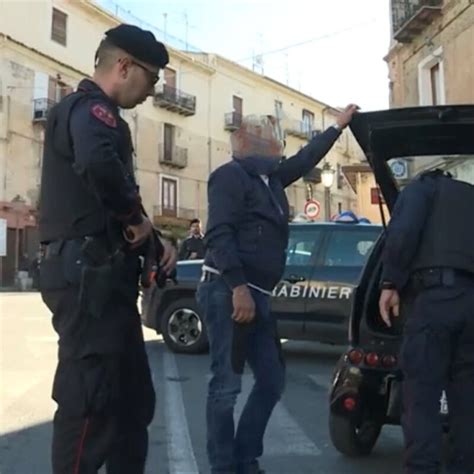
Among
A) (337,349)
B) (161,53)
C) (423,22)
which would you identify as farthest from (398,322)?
(423,22)

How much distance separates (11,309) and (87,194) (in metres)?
14.2

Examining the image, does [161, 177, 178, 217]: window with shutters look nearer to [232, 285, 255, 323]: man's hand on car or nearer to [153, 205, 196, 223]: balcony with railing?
[153, 205, 196, 223]: balcony with railing

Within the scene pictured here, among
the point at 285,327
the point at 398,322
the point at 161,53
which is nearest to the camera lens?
the point at 161,53

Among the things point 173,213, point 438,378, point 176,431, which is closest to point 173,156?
point 173,213

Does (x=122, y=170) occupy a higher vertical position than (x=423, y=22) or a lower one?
lower

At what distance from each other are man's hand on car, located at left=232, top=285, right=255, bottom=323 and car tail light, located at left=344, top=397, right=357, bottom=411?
1027 mm

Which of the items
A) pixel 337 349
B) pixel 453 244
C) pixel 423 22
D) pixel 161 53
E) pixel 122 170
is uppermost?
pixel 423 22

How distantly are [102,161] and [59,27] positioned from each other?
115 ft

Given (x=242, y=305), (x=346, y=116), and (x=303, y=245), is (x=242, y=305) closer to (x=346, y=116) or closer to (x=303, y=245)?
(x=346, y=116)

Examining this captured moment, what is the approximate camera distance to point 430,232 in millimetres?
3305

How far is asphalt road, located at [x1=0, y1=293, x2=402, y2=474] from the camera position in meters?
4.35

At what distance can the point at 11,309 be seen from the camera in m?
16.0

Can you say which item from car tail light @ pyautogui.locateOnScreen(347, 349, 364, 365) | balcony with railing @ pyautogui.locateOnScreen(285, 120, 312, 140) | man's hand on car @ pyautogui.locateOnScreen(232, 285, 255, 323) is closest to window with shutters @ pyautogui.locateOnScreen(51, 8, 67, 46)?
balcony with railing @ pyautogui.locateOnScreen(285, 120, 312, 140)

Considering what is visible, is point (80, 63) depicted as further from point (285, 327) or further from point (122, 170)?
point (122, 170)
